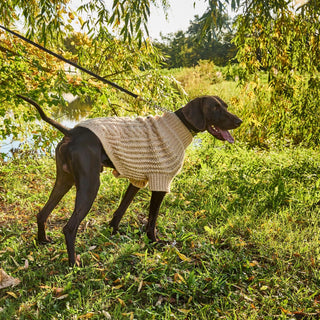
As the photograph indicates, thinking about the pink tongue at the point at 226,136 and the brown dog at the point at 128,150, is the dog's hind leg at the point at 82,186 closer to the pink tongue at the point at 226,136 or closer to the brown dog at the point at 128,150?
the brown dog at the point at 128,150

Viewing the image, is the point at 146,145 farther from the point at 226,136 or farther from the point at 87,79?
the point at 87,79

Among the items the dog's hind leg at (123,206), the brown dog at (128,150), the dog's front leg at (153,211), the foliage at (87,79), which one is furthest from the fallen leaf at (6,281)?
the foliage at (87,79)

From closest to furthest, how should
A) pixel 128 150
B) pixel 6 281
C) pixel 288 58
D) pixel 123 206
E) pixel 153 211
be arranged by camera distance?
pixel 6 281 → pixel 128 150 → pixel 153 211 → pixel 123 206 → pixel 288 58

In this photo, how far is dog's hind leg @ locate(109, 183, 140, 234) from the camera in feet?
9.66

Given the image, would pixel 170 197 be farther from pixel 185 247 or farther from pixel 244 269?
pixel 244 269

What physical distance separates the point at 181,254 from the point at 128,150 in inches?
38.3

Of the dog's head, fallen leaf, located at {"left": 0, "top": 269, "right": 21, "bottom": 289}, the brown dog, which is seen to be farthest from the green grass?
the dog's head

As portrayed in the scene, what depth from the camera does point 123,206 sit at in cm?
300

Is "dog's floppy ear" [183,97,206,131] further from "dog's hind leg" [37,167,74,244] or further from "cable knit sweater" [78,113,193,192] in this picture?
"dog's hind leg" [37,167,74,244]

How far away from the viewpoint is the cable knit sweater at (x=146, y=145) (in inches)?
94.7

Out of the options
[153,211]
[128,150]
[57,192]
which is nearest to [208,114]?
[128,150]

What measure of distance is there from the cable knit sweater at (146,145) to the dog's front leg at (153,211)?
133 mm

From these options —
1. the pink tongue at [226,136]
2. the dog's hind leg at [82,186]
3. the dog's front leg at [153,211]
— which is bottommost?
the dog's front leg at [153,211]

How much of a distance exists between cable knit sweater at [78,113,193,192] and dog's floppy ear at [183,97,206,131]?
9 centimetres
